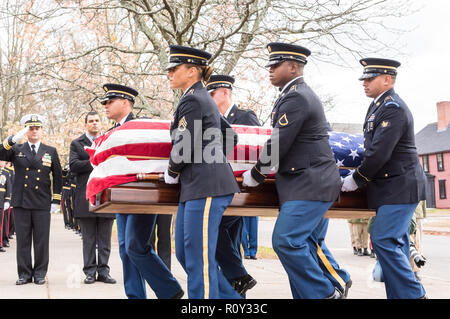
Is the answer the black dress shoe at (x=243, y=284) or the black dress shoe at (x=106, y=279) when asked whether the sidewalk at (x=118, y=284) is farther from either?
the black dress shoe at (x=243, y=284)

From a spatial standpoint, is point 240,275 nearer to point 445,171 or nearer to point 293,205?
point 293,205

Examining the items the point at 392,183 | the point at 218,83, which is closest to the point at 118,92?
the point at 218,83

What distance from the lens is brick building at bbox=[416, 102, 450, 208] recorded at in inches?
2308

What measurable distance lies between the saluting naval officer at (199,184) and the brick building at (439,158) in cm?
5684

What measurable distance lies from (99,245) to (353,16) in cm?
799

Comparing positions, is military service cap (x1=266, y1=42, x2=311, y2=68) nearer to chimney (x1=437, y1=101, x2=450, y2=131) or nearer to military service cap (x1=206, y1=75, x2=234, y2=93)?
military service cap (x1=206, y1=75, x2=234, y2=93)

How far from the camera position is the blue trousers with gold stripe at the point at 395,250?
183 inches

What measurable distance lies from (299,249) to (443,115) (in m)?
61.4

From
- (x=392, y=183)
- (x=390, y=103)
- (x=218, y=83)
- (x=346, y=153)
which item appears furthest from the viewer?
(x=218, y=83)

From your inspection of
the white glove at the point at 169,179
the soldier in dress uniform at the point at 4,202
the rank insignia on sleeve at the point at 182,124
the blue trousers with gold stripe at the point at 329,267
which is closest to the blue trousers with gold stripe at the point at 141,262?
the white glove at the point at 169,179

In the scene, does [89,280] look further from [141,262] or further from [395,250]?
[395,250]

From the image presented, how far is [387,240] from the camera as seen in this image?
470cm

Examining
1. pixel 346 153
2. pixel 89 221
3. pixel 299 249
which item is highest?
pixel 346 153

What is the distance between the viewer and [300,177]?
4.36m
